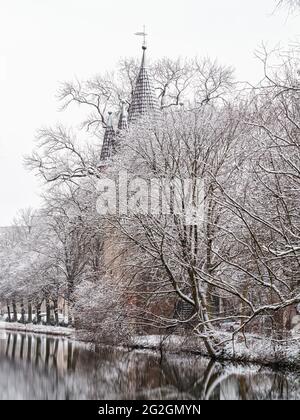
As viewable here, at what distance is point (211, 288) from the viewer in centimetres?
2223

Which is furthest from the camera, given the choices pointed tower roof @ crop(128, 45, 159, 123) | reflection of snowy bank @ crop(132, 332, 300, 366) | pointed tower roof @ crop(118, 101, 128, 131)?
pointed tower roof @ crop(118, 101, 128, 131)

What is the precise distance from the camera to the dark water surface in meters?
13.3

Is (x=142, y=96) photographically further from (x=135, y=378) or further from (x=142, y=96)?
(x=135, y=378)

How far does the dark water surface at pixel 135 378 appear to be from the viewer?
1328cm

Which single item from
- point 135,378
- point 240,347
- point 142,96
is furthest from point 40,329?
point 135,378

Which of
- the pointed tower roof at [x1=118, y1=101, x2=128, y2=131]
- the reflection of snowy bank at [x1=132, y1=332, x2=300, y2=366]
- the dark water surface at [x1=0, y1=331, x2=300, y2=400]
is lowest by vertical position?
the dark water surface at [x1=0, y1=331, x2=300, y2=400]

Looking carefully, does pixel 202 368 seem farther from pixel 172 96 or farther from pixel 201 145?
pixel 172 96

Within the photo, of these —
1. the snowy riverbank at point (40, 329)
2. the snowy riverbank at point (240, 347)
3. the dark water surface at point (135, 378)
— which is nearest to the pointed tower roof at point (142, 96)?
the snowy riverbank at point (40, 329)

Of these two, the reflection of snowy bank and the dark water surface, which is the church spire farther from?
the dark water surface

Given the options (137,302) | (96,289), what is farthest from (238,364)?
(96,289)

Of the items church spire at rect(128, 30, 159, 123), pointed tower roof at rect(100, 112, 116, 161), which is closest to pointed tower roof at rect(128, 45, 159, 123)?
church spire at rect(128, 30, 159, 123)

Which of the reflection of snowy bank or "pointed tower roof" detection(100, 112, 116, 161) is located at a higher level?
"pointed tower roof" detection(100, 112, 116, 161)

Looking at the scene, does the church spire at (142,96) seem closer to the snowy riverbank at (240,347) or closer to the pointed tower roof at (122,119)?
the pointed tower roof at (122,119)

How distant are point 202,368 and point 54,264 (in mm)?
22183
